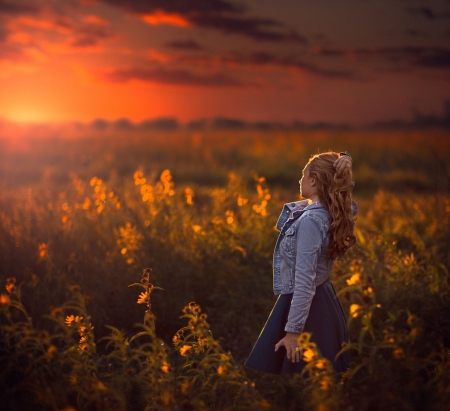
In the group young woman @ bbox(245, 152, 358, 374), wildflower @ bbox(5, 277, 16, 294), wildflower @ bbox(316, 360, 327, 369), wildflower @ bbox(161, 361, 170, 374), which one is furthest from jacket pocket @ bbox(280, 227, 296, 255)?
wildflower @ bbox(5, 277, 16, 294)

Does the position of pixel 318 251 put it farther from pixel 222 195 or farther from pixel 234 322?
pixel 222 195

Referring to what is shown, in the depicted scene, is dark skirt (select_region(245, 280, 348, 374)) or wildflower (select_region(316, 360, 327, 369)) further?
dark skirt (select_region(245, 280, 348, 374))

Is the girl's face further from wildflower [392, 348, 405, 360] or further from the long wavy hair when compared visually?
wildflower [392, 348, 405, 360]

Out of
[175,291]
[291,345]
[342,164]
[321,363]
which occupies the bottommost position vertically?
[175,291]

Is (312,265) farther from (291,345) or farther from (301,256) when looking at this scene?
(291,345)

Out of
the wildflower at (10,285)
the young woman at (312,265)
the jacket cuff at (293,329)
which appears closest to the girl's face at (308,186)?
the young woman at (312,265)

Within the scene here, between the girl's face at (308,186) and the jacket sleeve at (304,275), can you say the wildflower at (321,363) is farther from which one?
the girl's face at (308,186)

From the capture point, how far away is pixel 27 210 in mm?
5848

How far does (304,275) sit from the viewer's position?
8.85 ft

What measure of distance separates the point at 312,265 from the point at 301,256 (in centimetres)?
7

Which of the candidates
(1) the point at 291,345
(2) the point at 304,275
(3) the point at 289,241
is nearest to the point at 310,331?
(1) the point at 291,345

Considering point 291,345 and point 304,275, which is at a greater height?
point 304,275

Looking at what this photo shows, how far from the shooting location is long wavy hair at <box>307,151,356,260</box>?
2.76m

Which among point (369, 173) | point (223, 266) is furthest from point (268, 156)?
point (223, 266)
